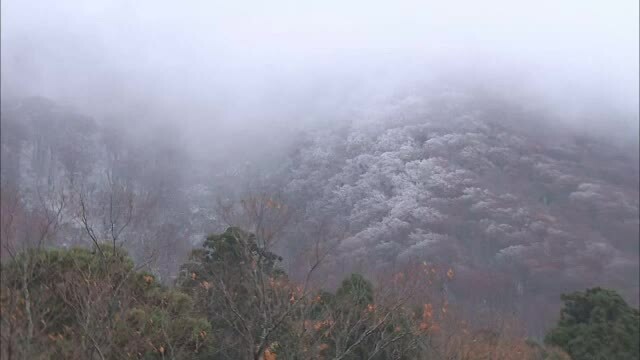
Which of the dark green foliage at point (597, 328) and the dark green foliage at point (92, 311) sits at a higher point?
the dark green foliage at point (92, 311)

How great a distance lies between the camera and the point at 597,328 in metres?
23.5

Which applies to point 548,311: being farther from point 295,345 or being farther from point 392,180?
point 295,345

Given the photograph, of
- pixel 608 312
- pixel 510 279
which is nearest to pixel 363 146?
pixel 510 279

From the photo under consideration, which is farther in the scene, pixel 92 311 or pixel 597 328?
pixel 597 328

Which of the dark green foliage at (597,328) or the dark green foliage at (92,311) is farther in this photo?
the dark green foliage at (597,328)

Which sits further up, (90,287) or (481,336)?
(90,287)

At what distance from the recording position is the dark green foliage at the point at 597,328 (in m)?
22.6

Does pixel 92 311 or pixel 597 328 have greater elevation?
pixel 92 311

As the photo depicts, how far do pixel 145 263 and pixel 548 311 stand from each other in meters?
41.7

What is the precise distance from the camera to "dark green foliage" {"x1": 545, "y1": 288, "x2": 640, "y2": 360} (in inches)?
891

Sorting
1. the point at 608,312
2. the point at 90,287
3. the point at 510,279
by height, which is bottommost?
the point at 510,279

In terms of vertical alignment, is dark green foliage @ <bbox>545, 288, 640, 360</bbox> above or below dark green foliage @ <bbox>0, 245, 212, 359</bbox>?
below

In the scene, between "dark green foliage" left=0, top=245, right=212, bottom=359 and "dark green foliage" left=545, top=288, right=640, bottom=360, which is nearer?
"dark green foliage" left=0, top=245, right=212, bottom=359

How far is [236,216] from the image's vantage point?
12594mm
